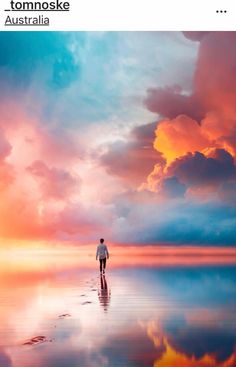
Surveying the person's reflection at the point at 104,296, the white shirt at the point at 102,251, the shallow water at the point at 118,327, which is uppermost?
the white shirt at the point at 102,251

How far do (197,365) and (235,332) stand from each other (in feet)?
6.82

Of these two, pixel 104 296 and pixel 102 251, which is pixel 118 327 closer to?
pixel 104 296

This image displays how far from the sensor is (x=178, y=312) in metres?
9.51

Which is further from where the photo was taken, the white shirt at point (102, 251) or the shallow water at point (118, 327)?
the white shirt at point (102, 251)
